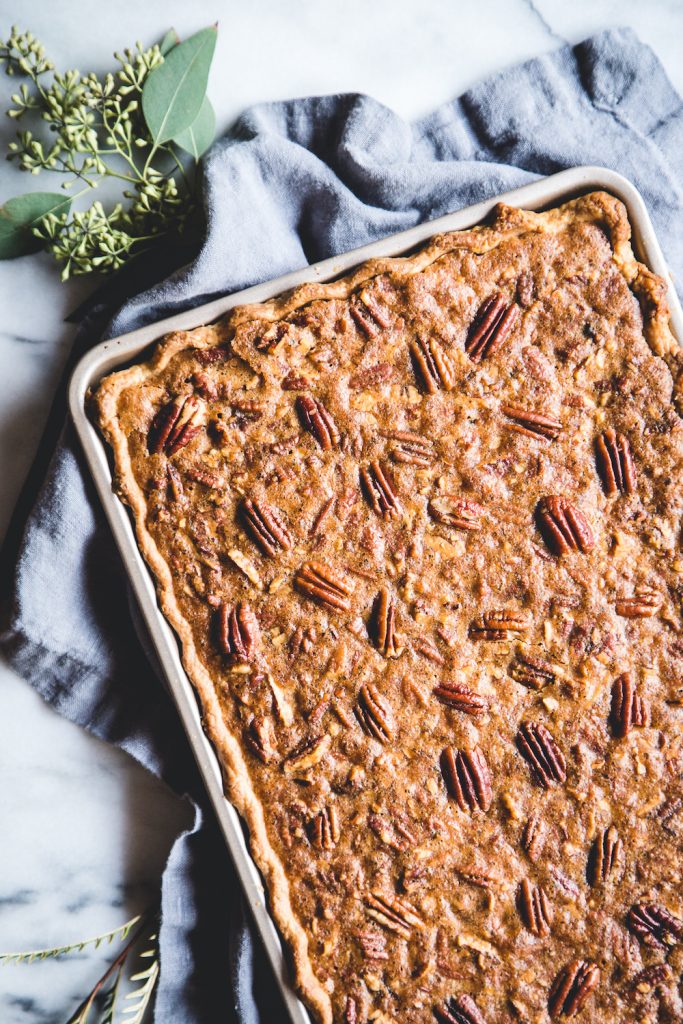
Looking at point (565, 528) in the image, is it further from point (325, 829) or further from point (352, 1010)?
point (352, 1010)

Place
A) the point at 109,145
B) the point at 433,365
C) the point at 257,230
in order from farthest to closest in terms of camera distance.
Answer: the point at 109,145, the point at 257,230, the point at 433,365

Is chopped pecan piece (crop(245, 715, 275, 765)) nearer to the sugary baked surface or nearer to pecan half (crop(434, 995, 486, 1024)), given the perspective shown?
the sugary baked surface

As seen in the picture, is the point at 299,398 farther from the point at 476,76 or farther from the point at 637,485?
the point at 476,76

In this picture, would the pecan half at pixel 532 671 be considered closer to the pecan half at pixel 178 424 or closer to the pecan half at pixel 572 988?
the pecan half at pixel 572 988

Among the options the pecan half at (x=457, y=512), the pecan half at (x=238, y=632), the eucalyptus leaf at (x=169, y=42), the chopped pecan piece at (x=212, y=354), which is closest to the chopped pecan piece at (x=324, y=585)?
the pecan half at (x=238, y=632)

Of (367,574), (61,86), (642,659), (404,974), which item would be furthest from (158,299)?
(404,974)

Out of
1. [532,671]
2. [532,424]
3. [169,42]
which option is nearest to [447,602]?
[532,671]
